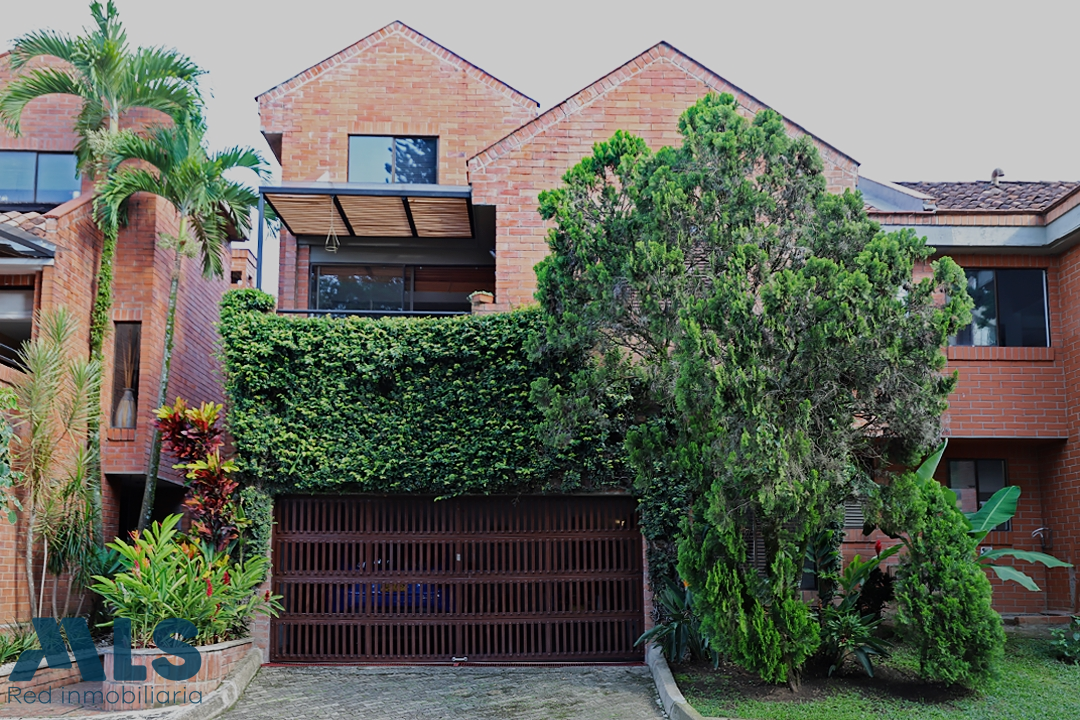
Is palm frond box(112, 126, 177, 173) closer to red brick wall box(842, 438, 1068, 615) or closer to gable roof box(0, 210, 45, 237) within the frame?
gable roof box(0, 210, 45, 237)

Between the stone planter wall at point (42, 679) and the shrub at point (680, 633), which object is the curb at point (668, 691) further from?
the stone planter wall at point (42, 679)

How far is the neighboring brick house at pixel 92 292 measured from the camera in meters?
13.6

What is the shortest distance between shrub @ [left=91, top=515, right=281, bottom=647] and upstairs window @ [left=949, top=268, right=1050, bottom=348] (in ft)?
35.9

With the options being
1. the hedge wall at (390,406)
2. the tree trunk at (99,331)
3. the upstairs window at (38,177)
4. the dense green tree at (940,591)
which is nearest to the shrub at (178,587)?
the hedge wall at (390,406)

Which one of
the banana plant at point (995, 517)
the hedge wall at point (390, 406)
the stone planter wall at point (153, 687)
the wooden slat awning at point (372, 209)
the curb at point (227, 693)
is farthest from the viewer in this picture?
the wooden slat awning at point (372, 209)

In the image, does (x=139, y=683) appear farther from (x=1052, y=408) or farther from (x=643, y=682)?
(x=1052, y=408)

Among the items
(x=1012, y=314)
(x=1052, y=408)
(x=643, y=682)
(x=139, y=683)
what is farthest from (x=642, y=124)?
(x=139, y=683)

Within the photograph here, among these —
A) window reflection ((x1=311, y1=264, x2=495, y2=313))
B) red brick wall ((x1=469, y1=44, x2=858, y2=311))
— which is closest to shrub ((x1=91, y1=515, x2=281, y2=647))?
red brick wall ((x1=469, y1=44, x2=858, y2=311))

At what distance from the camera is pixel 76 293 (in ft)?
47.2

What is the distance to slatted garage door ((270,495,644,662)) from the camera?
13383 mm

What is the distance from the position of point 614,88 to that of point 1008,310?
7.09m

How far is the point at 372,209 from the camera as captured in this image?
51.5ft

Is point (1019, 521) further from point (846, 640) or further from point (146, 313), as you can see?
point (146, 313)

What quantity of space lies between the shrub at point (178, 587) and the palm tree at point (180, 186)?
2724mm
